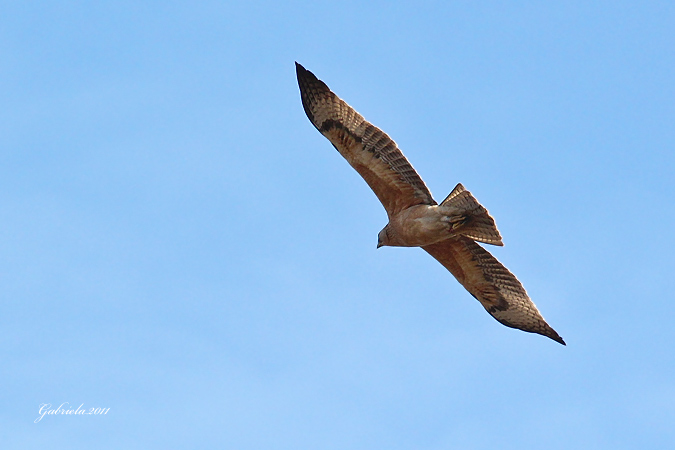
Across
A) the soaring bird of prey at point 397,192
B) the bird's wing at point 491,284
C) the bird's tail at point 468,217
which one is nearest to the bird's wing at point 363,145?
the soaring bird of prey at point 397,192

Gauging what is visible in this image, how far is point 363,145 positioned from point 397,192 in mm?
796

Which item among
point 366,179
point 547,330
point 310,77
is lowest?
point 547,330

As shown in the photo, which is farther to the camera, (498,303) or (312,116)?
(498,303)

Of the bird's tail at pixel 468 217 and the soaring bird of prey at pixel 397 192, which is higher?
the soaring bird of prey at pixel 397 192

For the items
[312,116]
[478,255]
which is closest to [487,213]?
[478,255]

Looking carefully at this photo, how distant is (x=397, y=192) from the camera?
13125 mm

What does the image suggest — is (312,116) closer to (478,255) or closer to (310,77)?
(310,77)

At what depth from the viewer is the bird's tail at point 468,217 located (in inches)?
491

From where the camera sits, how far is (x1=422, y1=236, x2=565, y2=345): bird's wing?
13.7 meters

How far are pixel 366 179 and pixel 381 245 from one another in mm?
1024

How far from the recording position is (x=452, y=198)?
12617 mm

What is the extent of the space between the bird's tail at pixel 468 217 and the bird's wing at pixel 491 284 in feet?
3.05

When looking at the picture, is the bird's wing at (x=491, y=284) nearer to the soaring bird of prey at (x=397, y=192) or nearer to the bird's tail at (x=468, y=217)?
the soaring bird of prey at (x=397, y=192)

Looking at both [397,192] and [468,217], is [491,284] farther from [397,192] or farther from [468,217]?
[397,192]
